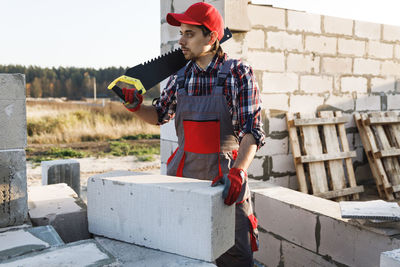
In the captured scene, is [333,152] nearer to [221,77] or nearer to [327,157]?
[327,157]

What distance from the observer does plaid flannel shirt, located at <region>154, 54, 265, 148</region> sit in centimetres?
205

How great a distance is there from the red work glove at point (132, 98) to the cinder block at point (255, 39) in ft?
8.20

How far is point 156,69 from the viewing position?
2461 millimetres

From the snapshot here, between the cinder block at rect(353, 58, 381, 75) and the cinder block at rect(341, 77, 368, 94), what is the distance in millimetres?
119

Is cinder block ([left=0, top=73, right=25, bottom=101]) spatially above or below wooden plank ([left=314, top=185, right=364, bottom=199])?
above

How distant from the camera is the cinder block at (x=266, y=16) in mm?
4496

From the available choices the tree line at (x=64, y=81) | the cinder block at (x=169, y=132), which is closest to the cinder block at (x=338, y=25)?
the cinder block at (x=169, y=132)

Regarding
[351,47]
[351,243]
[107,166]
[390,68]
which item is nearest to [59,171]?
[351,243]

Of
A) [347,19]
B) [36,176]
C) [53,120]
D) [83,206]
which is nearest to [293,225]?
[83,206]

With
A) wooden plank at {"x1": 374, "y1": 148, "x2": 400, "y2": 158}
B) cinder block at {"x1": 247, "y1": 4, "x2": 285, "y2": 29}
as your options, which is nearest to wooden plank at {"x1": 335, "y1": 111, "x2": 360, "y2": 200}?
wooden plank at {"x1": 374, "y1": 148, "x2": 400, "y2": 158}

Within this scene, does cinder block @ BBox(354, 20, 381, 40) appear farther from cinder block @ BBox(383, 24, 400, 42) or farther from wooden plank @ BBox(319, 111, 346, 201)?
wooden plank @ BBox(319, 111, 346, 201)

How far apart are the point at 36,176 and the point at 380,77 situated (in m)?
7.66

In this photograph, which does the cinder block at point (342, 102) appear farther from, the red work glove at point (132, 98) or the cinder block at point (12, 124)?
the cinder block at point (12, 124)

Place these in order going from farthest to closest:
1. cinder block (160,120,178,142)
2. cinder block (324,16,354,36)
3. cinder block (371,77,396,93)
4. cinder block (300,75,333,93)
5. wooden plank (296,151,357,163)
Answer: cinder block (371,77,396,93) → cinder block (324,16,354,36) → cinder block (300,75,333,93) → wooden plank (296,151,357,163) → cinder block (160,120,178,142)
